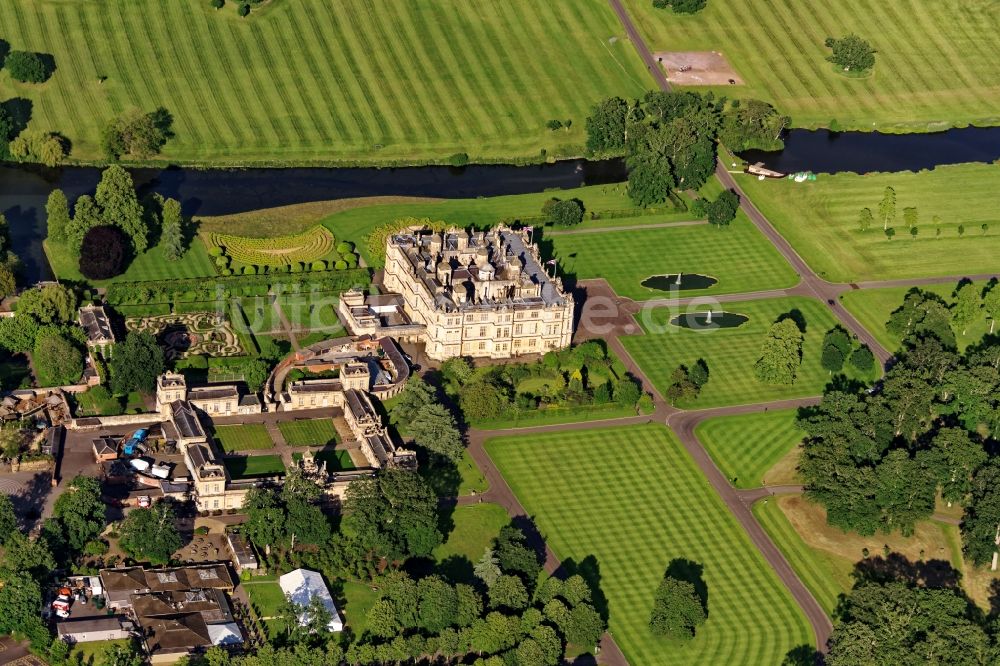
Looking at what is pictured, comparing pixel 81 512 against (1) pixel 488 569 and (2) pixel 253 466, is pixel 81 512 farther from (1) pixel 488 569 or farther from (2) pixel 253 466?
(1) pixel 488 569

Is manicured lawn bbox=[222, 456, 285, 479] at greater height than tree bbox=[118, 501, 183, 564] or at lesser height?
greater

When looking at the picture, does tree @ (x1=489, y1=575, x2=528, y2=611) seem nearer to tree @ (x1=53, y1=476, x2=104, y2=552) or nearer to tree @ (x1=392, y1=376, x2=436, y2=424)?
tree @ (x1=392, y1=376, x2=436, y2=424)

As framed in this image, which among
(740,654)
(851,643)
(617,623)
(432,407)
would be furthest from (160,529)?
(851,643)

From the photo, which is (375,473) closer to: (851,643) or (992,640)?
(851,643)

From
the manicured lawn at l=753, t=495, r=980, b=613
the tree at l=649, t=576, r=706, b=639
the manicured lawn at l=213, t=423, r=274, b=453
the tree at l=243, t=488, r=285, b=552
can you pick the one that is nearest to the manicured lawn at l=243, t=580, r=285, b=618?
the tree at l=243, t=488, r=285, b=552

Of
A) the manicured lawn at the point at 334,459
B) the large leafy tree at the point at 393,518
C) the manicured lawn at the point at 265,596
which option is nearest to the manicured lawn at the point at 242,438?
the manicured lawn at the point at 334,459
